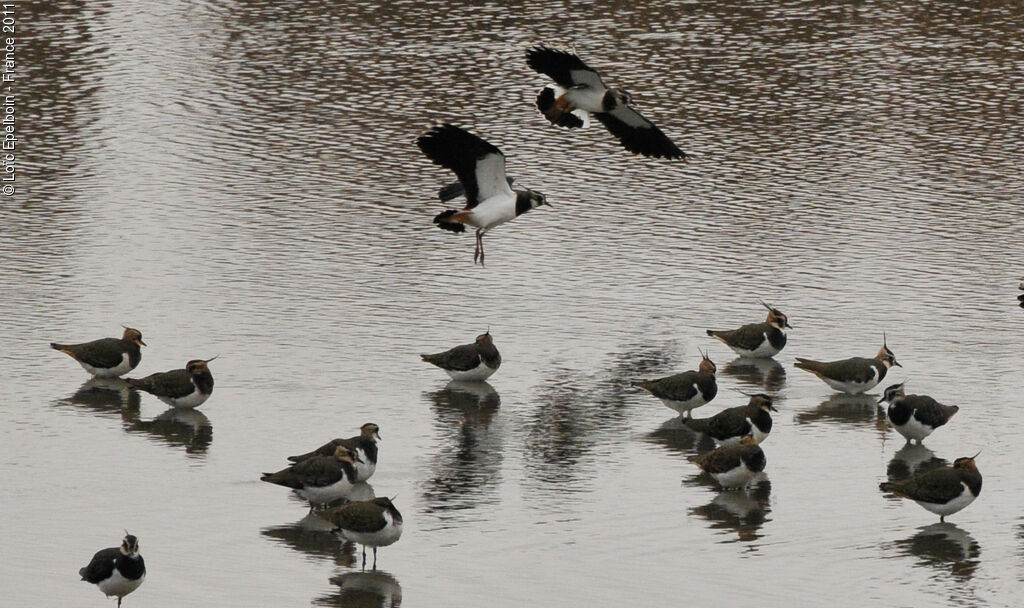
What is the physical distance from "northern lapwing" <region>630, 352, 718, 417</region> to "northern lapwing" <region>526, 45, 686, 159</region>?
256 cm

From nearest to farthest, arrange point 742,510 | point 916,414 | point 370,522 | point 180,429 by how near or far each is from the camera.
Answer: point 370,522 → point 742,510 → point 916,414 → point 180,429

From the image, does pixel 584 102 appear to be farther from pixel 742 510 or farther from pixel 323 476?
pixel 323 476

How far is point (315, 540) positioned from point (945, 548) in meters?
5.21

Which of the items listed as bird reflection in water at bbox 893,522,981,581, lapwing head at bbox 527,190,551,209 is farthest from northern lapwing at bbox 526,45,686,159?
bird reflection in water at bbox 893,522,981,581

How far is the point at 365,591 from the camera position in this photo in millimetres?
13414

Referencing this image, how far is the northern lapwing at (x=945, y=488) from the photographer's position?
1474cm

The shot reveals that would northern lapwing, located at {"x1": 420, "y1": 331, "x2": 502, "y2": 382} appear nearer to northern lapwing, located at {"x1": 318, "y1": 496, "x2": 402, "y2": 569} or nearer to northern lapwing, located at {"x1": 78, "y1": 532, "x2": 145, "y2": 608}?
northern lapwing, located at {"x1": 318, "y1": 496, "x2": 402, "y2": 569}

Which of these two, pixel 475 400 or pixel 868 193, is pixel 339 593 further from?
pixel 868 193

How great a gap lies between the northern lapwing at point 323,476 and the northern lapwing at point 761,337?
5.87 meters

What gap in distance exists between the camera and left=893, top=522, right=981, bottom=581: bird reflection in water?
14.0 metres

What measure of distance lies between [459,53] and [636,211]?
10.5m

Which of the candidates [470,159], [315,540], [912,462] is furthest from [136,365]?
[912,462]

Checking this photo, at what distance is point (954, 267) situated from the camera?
22781 millimetres

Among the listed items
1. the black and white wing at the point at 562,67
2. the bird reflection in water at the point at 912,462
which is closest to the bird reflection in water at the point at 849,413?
the bird reflection in water at the point at 912,462
